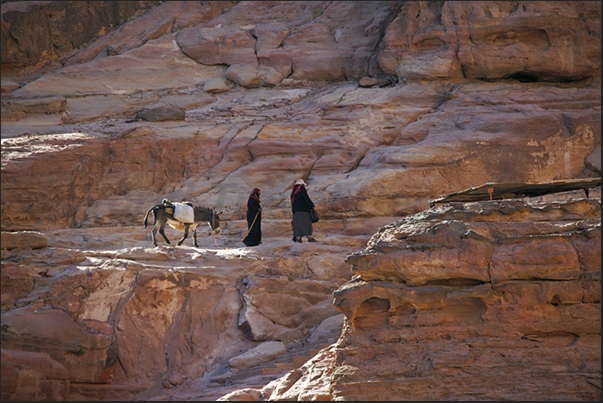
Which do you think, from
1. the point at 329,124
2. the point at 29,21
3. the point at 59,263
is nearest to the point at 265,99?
the point at 329,124

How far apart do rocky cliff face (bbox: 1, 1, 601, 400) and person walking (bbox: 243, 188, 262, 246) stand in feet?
2.08

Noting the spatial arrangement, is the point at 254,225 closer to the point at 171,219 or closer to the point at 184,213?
the point at 184,213

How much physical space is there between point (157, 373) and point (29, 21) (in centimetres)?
1531

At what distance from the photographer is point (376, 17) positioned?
2184cm

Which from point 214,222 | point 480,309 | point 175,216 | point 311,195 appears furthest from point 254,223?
point 480,309

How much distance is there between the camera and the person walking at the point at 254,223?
14.0 metres

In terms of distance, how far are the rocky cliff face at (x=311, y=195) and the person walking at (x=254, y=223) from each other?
0.63 meters

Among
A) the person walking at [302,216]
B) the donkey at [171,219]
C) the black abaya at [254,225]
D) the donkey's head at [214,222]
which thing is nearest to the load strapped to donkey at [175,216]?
the donkey at [171,219]

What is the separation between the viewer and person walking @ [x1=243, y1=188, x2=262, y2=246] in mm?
14008

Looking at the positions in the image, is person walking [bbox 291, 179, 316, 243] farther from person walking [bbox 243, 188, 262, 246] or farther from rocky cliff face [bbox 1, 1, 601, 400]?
person walking [bbox 243, 188, 262, 246]

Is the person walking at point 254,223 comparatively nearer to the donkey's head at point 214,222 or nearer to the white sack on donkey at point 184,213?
the donkey's head at point 214,222

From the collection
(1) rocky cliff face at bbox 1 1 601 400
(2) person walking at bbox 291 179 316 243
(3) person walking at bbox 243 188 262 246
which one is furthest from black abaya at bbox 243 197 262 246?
(2) person walking at bbox 291 179 316 243

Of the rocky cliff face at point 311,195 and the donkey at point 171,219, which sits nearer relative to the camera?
the rocky cliff face at point 311,195

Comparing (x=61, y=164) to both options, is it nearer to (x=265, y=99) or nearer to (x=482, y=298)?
(x=265, y=99)
